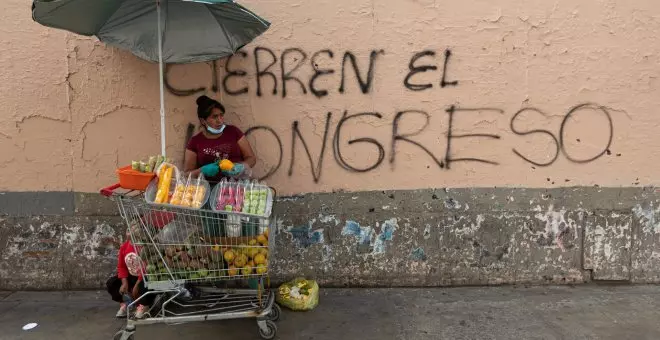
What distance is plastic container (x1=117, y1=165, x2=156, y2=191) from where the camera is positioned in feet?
9.87

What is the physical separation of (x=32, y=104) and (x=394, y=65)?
3.11 meters

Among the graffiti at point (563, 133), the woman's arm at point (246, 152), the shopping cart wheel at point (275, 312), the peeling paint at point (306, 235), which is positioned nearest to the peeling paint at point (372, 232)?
the peeling paint at point (306, 235)

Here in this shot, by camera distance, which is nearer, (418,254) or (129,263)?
(129,263)

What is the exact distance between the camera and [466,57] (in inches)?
164

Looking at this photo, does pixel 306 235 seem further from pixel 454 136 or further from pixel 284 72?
pixel 454 136

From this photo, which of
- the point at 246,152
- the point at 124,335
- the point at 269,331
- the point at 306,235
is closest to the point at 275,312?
the point at 269,331

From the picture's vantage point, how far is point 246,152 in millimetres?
4023

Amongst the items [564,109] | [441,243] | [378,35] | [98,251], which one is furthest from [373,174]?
[98,251]

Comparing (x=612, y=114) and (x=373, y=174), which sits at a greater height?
(x=612, y=114)

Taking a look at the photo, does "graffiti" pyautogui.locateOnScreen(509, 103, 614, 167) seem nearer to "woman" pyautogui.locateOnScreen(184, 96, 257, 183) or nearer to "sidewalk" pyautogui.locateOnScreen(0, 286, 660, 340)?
"sidewalk" pyautogui.locateOnScreen(0, 286, 660, 340)

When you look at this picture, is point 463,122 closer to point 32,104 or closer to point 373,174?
point 373,174

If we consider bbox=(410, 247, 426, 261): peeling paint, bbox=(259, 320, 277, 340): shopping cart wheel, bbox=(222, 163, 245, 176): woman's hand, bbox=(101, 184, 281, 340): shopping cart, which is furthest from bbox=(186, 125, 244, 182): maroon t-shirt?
bbox=(410, 247, 426, 261): peeling paint

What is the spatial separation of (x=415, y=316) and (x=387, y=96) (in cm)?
182

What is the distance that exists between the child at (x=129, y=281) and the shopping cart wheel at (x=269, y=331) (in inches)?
31.8
